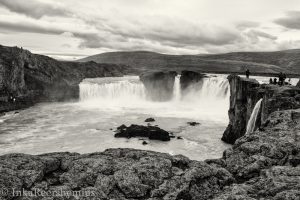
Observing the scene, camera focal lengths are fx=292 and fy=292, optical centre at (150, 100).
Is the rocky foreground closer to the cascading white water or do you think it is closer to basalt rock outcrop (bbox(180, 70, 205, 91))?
the cascading white water

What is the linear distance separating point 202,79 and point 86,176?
84114 millimetres

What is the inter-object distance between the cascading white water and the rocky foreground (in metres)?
54.8

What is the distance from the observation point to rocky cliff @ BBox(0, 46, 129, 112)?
85006 millimetres

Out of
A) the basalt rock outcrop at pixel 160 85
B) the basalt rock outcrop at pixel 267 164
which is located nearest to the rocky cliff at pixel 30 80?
the basalt rock outcrop at pixel 160 85

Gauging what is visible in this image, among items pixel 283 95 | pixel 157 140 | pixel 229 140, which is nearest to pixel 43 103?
pixel 157 140

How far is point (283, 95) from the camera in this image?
26922 mm

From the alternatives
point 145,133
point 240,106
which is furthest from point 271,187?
point 145,133

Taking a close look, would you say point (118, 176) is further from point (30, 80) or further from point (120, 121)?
point (30, 80)

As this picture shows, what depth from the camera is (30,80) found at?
335 ft

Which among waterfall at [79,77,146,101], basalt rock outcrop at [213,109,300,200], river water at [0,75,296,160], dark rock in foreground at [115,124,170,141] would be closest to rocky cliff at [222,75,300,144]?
river water at [0,75,296,160]

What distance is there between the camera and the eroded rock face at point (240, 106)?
40312 mm

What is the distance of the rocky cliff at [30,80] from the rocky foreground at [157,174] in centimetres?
7722

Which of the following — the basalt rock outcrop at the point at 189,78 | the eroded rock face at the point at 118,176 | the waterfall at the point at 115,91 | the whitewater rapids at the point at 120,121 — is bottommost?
the whitewater rapids at the point at 120,121

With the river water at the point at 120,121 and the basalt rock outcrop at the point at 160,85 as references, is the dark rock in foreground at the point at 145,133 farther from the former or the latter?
the basalt rock outcrop at the point at 160,85
